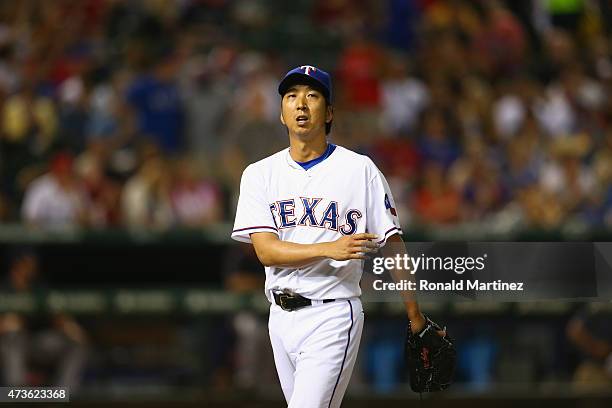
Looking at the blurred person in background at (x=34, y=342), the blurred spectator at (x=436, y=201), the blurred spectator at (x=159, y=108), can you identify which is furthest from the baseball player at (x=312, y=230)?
the blurred spectator at (x=159, y=108)

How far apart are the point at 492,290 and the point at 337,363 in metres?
1.14

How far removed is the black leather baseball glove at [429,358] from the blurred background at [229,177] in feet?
10.8

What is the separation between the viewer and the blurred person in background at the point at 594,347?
8.45 m

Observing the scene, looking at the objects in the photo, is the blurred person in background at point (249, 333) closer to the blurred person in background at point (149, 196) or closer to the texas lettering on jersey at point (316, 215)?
the blurred person in background at point (149, 196)

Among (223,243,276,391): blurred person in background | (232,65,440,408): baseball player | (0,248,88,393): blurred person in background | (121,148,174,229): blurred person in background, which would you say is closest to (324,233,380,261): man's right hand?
(232,65,440,408): baseball player

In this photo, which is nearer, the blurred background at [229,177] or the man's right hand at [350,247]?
the man's right hand at [350,247]

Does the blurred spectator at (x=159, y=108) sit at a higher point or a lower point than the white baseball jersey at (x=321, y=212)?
higher

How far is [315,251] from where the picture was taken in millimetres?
4535

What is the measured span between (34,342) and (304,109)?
508cm

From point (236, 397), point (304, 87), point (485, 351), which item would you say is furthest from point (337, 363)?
point (485, 351)

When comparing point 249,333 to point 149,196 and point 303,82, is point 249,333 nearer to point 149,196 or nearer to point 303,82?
point 149,196

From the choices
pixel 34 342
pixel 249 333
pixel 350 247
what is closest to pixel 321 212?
pixel 350 247

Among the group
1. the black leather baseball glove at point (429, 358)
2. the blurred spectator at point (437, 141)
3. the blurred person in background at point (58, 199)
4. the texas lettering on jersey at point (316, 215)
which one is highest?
the blurred spectator at point (437, 141)

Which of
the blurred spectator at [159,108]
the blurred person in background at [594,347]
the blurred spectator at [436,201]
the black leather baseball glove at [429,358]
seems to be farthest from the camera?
the blurred spectator at [159,108]
